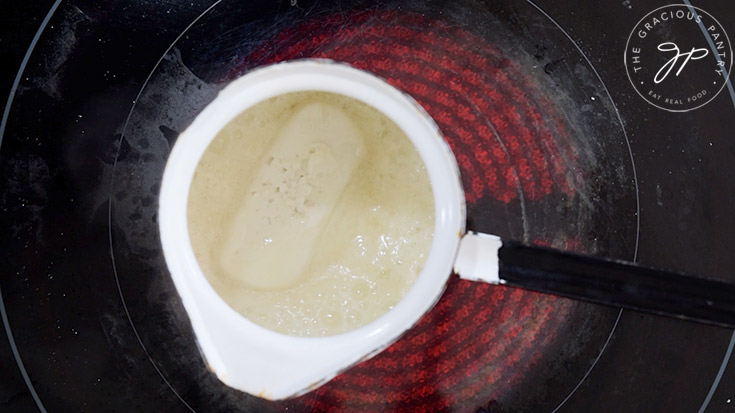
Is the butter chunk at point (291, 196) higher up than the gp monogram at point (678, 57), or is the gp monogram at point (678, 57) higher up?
the gp monogram at point (678, 57)

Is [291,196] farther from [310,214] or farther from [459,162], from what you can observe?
[459,162]

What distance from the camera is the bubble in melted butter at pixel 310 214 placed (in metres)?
0.59

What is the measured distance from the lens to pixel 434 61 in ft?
2.10

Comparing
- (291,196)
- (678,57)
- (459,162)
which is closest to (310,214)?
(291,196)

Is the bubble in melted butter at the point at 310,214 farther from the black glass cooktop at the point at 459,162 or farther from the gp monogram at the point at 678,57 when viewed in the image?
the gp monogram at the point at 678,57

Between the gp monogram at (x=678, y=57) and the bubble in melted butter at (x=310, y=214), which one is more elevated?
the gp monogram at (x=678, y=57)

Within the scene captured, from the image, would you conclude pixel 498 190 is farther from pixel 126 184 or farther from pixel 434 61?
pixel 126 184

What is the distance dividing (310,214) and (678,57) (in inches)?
14.4

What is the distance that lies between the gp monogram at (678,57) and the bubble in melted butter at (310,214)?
23 centimetres

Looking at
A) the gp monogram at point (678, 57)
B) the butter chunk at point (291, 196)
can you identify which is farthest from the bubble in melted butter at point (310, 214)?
the gp monogram at point (678, 57)

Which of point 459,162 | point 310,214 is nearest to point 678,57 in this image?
point 459,162

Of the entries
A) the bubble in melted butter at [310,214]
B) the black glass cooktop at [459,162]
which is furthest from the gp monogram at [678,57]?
the bubble in melted butter at [310,214]

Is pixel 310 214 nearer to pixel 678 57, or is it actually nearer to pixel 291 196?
pixel 291 196

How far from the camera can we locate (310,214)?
0.61m
